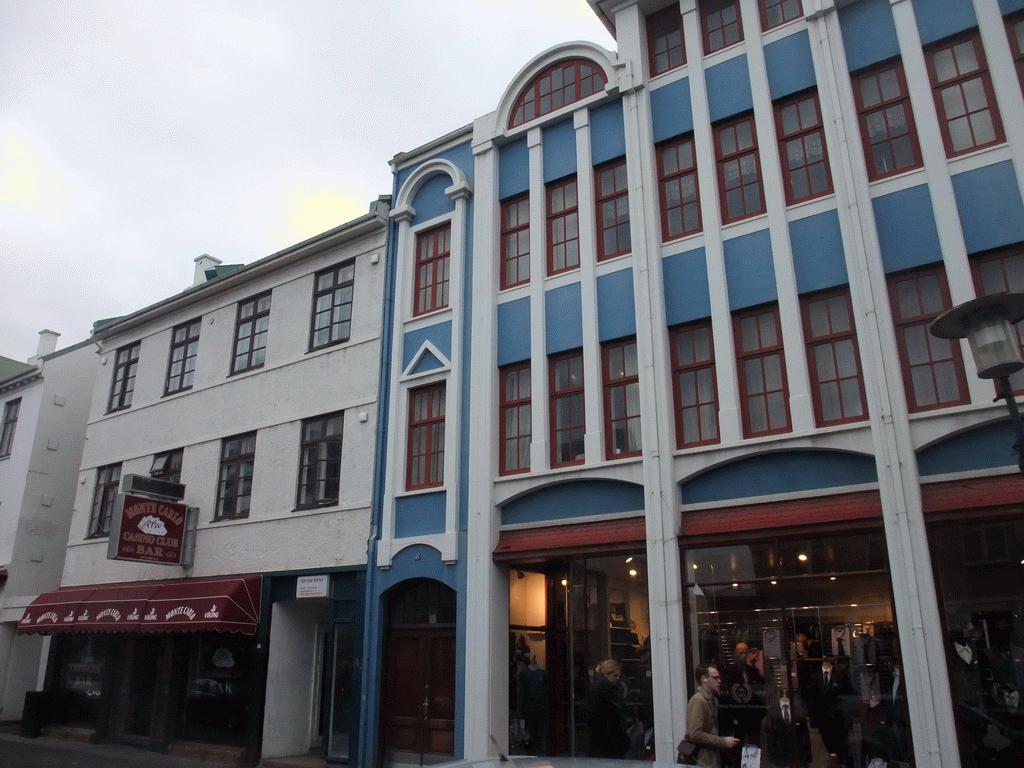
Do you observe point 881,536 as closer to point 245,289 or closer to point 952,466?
point 952,466

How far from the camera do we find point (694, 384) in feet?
40.7

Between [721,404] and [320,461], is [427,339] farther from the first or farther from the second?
[721,404]

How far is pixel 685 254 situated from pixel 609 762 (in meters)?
9.07

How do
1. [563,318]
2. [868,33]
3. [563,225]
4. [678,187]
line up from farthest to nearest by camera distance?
[563,225]
[563,318]
[678,187]
[868,33]

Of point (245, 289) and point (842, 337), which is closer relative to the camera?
point (842, 337)

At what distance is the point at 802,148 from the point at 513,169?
5.33m

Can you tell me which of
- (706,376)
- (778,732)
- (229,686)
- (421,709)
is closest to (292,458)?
(229,686)

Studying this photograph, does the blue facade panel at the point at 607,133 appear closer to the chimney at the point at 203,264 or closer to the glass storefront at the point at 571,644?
the glass storefront at the point at 571,644

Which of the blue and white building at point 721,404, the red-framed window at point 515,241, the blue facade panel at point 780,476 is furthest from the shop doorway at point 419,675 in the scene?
the red-framed window at point 515,241

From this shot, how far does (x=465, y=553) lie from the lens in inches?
545

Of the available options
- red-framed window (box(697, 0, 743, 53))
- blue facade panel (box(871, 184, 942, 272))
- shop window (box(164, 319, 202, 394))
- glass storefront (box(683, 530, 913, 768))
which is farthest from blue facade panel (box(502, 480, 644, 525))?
shop window (box(164, 319, 202, 394))

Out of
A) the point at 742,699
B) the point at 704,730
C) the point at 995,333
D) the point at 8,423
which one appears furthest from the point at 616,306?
the point at 8,423

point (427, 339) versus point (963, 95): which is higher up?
point (963, 95)

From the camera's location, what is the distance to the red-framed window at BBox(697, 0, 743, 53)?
44.4ft
